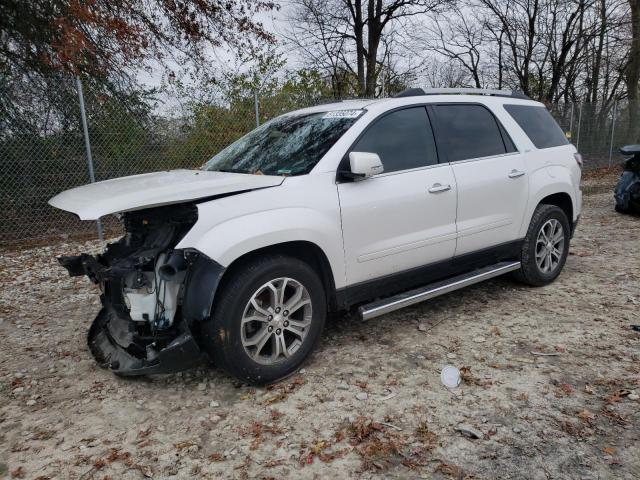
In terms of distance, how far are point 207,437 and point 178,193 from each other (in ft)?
4.57

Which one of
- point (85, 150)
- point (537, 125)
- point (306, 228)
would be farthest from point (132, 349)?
point (85, 150)

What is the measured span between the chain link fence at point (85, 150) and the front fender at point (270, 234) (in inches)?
194

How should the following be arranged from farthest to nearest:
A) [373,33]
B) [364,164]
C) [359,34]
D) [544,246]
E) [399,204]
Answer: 1. [359,34]
2. [373,33]
3. [544,246]
4. [399,204]
5. [364,164]

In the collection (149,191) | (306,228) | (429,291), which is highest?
(149,191)

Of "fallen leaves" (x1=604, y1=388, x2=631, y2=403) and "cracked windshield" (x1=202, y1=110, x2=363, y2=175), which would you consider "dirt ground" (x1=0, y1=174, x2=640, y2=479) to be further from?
"cracked windshield" (x1=202, y1=110, x2=363, y2=175)

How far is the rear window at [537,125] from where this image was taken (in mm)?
4570

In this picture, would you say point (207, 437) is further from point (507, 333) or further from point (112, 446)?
point (507, 333)

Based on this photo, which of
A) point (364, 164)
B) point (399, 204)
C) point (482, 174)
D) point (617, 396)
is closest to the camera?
point (617, 396)

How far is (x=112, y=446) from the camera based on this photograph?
8.36ft

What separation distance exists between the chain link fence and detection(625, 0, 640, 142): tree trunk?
14937mm

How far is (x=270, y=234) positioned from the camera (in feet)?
9.51

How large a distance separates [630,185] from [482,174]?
5.77m

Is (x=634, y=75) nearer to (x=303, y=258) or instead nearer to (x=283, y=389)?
(x=303, y=258)

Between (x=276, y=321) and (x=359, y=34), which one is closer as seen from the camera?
(x=276, y=321)
